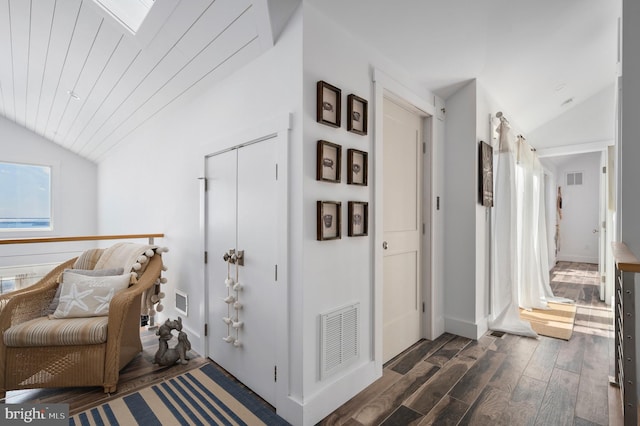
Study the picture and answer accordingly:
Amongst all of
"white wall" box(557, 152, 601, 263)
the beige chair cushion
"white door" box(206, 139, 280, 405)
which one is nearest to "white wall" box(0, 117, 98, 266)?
the beige chair cushion

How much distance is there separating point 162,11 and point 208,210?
1393 millimetres

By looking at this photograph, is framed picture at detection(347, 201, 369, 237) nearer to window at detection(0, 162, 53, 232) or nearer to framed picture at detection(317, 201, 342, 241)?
framed picture at detection(317, 201, 342, 241)

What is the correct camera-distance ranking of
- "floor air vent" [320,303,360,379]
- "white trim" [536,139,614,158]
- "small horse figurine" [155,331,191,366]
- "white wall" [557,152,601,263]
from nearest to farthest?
"floor air vent" [320,303,360,379], "small horse figurine" [155,331,191,366], "white trim" [536,139,614,158], "white wall" [557,152,601,263]

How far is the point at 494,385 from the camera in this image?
80.6 inches

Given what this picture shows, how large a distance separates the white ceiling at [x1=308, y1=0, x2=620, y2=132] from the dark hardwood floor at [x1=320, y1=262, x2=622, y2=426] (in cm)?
234

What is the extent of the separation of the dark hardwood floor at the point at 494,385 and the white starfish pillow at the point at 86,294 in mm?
1798

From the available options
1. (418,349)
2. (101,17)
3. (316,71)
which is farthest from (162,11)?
(418,349)

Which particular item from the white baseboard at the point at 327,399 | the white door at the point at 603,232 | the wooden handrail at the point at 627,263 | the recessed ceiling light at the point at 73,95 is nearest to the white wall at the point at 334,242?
the white baseboard at the point at 327,399

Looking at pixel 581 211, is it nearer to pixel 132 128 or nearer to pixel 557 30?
pixel 557 30

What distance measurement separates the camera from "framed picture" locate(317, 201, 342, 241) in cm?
172

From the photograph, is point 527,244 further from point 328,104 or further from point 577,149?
point 328,104

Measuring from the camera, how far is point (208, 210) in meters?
2.52

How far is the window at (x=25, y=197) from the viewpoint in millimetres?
5062

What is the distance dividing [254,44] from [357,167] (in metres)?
1.01
